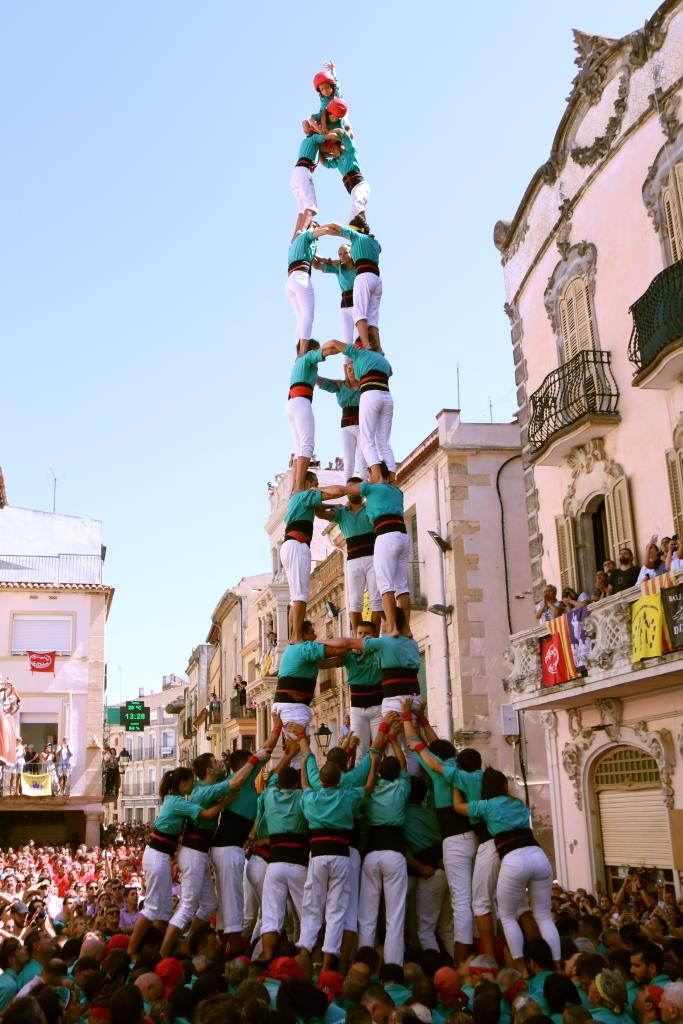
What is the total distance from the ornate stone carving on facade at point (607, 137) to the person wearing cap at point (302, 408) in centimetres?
857

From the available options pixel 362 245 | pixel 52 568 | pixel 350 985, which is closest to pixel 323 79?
pixel 362 245

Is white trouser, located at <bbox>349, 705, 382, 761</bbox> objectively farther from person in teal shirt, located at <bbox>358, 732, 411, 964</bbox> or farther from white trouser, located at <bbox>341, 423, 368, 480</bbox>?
white trouser, located at <bbox>341, 423, 368, 480</bbox>

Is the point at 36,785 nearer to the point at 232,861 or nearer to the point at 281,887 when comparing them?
the point at 232,861

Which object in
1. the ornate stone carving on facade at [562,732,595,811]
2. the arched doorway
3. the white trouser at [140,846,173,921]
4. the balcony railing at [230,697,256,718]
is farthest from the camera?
the balcony railing at [230,697,256,718]

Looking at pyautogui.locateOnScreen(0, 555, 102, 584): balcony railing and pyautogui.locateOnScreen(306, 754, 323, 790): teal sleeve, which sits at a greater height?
pyautogui.locateOnScreen(0, 555, 102, 584): balcony railing

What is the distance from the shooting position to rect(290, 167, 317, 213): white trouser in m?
13.5

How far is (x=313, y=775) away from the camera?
9547 mm

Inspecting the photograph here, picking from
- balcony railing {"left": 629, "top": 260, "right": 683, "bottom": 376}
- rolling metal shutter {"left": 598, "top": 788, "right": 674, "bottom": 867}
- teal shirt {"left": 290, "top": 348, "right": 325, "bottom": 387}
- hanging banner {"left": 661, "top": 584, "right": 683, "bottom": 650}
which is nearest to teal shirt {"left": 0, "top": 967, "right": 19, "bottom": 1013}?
teal shirt {"left": 290, "top": 348, "right": 325, "bottom": 387}

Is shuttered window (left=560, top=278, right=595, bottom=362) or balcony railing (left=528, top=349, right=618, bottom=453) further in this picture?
shuttered window (left=560, top=278, right=595, bottom=362)

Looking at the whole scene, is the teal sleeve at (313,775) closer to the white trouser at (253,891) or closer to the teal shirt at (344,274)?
the white trouser at (253,891)

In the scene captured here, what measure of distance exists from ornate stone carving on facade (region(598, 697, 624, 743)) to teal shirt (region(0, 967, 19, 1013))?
38.6 feet

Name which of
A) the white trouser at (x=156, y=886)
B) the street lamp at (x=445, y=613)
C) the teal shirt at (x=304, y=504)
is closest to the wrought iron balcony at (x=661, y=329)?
the teal shirt at (x=304, y=504)

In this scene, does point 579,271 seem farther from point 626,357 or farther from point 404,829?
point 404,829

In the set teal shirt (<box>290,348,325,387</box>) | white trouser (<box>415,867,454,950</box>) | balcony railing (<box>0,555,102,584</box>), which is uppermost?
balcony railing (<box>0,555,102,584</box>)
